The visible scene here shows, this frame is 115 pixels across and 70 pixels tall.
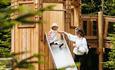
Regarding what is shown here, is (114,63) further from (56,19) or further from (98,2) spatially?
(98,2)

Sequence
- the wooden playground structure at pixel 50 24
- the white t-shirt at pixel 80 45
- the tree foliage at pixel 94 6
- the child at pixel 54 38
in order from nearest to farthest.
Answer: the white t-shirt at pixel 80 45 < the child at pixel 54 38 < the wooden playground structure at pixel 50 24 < the tree foliage at pixel 94 6

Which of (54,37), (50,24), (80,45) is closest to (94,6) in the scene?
(50,24)

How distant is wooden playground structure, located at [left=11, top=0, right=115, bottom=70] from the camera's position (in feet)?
39.4

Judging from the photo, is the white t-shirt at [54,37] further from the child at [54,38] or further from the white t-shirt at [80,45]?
the white t-shirt at [80,45]

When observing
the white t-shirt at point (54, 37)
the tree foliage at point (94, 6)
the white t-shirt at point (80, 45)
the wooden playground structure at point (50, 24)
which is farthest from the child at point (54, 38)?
the tree foliage at point (94, 6)

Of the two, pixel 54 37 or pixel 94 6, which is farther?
pixel 94 6

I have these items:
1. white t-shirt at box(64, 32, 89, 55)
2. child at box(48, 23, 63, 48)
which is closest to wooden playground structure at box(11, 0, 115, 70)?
child at box(48, 23, 63, 48)

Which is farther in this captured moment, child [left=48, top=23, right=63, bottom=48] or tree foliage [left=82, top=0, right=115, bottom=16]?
tree foliage [left=82, top=0, right=115, bottom=16]

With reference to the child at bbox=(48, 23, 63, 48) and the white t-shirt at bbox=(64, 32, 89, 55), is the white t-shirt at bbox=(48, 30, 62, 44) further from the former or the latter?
the white t-shirt at bbox=(64, 32, 89, 55)

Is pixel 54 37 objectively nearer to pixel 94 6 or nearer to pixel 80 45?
pixel 80 45

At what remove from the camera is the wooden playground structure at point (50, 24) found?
12000 millimetres

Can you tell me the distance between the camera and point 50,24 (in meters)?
12.2

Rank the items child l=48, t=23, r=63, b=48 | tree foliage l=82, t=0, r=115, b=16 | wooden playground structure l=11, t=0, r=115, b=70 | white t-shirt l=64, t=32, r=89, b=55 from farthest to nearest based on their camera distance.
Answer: tree foliage l=82, t=0, r=115, b=16 → wooden playground structure l=11, t=0, r=115, b=70 → child l=48, t=23, r=63, b=48 → white t-shirt l=64, t=32, r=89, b=55

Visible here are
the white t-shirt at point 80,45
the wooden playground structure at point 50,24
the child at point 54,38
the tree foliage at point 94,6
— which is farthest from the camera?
the tree foliage at point 94,6
